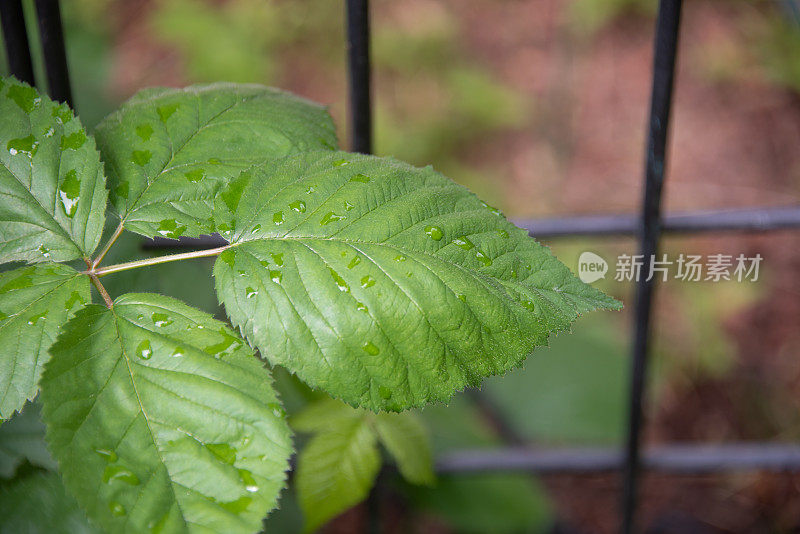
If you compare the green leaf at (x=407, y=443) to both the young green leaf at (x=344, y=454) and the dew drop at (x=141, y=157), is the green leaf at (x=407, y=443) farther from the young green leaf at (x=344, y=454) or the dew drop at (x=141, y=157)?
the dew drop at (x=141, y=157)

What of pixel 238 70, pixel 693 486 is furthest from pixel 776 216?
pixel 238 70

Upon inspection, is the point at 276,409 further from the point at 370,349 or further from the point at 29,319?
the point at 29,319

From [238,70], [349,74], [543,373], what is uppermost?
[349,74]

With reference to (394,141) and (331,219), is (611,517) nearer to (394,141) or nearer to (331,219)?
(394,141)

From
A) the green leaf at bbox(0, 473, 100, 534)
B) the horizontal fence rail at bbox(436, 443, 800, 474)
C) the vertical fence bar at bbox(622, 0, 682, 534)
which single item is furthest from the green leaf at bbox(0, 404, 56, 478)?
the vertical fence bar at bbox(622, 0, 682, 534)

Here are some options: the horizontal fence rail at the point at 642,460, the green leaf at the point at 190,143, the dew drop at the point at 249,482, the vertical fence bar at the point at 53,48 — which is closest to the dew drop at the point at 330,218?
the green leaf at the point at 190,143

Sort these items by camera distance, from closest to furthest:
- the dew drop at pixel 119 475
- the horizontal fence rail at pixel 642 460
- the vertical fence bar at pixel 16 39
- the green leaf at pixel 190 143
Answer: the dew drop at pixel 119 475, the green leaf at pixel 190 143, the vertical fence bar at pixel 16 39, the horizontal fence rail at pixel 642 460
